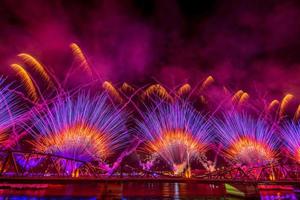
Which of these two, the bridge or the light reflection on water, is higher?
the bridge

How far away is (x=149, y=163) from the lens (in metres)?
58.3

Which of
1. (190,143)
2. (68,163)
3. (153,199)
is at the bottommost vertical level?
(153,199)

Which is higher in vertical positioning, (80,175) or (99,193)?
(80,175)

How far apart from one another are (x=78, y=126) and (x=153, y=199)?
507 inches

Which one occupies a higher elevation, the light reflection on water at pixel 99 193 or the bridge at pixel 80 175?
the bridge at pixel 80 175

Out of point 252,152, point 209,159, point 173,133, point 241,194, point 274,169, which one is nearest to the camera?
point 241,194

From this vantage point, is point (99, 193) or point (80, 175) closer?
point (99, 193)

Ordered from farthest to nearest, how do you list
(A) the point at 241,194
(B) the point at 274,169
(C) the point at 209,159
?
(C) the point at 209,159, (B) the point at 274,169, (A) the point at 241,194

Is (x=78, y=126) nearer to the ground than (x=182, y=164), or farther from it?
farther from it

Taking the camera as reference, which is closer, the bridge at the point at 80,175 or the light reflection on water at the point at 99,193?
the bridge at the point at 80,175

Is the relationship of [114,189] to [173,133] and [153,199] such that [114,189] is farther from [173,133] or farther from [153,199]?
[173,133]

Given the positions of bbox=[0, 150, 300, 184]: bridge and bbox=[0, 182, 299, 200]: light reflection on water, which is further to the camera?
bbox=[0, 182, 299, 200]: light reflection on water

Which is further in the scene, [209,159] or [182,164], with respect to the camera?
[209,159]

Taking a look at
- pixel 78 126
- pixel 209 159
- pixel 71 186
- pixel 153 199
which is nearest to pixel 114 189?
pixel 153 199
